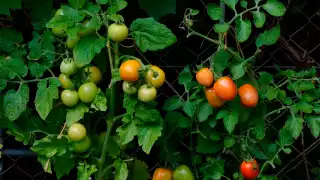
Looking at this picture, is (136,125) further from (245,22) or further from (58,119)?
(245,22)

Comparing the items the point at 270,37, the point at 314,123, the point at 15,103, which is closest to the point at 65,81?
the point at 15,103

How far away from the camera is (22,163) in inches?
89.0

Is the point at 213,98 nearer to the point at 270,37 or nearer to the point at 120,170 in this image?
the point at 270,37

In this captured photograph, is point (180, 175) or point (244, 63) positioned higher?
point (244, 63)

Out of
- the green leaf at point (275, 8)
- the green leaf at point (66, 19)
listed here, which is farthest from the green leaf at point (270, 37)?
the green leaf at point (66, 19)

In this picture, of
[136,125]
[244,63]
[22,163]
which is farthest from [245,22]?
[22,163]

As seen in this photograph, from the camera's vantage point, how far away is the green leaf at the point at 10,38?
180cm

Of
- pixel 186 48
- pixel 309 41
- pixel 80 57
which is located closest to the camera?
pixel 80 57

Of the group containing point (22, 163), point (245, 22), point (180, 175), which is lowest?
point (22, 163)

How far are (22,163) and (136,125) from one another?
75 cm

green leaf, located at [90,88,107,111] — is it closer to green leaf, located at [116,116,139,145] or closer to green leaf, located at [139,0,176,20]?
green leaf, located at [116,116,139,145]

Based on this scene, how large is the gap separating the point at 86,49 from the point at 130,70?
139mm

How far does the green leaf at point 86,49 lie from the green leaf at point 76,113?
136 millimetres

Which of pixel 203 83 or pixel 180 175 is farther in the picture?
pixel 180 175
